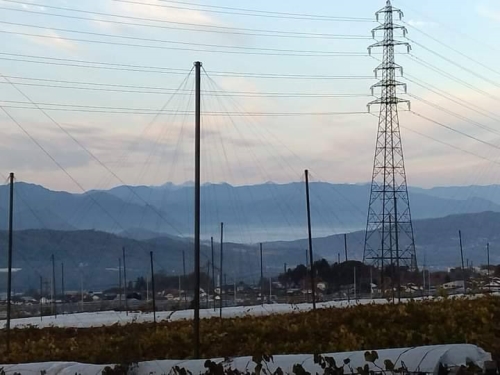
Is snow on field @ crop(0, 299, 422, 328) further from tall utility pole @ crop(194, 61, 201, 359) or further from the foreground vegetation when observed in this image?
tall utility pole @ crop(194, 61, 201, 359)

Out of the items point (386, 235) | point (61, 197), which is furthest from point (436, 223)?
point (386, 235)

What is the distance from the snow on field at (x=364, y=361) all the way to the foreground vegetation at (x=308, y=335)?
5.19 feet

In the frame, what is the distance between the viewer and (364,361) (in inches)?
307

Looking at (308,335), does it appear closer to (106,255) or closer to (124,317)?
(124,317)

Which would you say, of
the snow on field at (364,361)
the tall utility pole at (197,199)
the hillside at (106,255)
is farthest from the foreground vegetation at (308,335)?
the hillside at (106,255)

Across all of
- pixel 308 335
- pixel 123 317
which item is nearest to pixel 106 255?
pixel 123 317

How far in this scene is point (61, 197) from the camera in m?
69.8

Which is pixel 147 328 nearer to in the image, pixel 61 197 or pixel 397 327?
pixel 397 327

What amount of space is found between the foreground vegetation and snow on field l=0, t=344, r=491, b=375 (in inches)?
62.3

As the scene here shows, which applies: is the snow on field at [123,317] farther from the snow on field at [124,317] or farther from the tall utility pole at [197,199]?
the tall utility pole at [197,199]

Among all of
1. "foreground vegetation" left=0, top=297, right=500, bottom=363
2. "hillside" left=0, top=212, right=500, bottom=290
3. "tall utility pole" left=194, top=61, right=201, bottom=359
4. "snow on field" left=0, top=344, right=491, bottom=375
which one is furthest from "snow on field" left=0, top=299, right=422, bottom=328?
"snow on field" left=0, top=344, right=491, bottom=375

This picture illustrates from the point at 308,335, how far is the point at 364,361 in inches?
301

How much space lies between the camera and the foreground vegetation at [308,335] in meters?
13.0

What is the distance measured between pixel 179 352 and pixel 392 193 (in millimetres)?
16229
